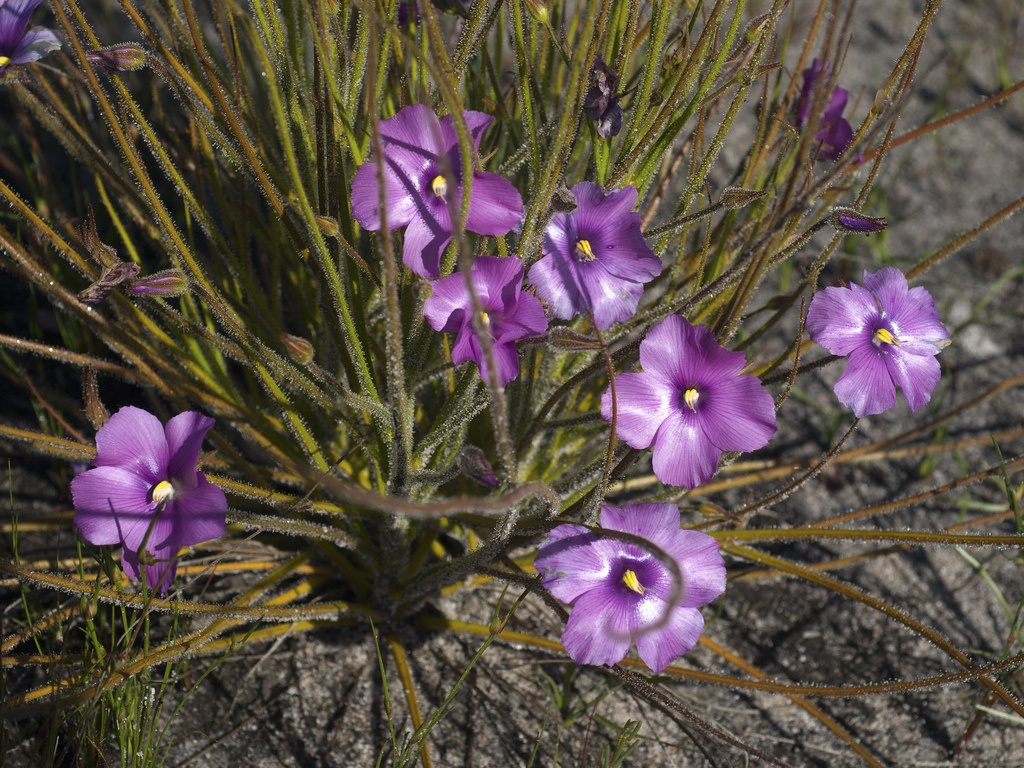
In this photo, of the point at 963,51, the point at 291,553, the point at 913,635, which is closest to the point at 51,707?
the point at 291,553

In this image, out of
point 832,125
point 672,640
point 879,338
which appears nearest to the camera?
point 672,640

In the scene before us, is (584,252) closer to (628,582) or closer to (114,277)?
(628,582)

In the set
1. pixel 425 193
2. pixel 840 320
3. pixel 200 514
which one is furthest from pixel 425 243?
pixel 840 320

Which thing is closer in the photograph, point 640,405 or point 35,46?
point 640,405

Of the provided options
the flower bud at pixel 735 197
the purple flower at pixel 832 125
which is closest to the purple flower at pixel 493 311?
the flower bud at pixel 735 197

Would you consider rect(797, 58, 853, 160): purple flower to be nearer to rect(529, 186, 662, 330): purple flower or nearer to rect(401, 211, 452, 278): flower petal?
rect(529, 186, 662, 330): purple flower

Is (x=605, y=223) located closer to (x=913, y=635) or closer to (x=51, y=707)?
(x=51, y=707)
